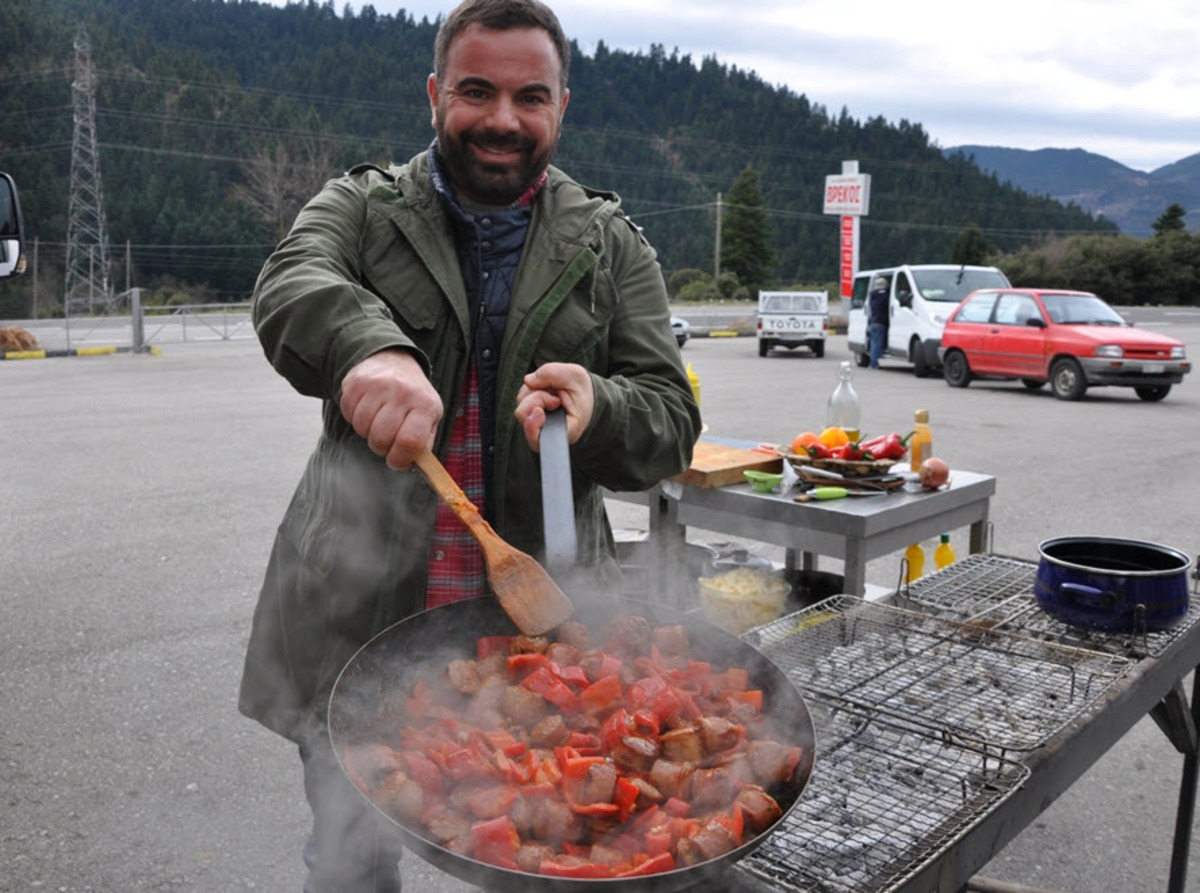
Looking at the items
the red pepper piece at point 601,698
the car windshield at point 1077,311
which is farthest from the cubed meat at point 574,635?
the car windshield at point 1077,311

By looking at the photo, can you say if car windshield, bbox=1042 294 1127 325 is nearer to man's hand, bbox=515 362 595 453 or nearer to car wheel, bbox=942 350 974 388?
car wheel, bbox=942 350 974 388

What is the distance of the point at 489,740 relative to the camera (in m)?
1.53

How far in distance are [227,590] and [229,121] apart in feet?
256

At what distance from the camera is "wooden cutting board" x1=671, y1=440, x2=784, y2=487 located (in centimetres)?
427

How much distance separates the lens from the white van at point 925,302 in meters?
17.8

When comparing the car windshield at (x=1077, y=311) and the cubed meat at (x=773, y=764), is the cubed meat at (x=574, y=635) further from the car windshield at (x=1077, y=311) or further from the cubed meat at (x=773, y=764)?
the car windshield at (x=1077, y=311)

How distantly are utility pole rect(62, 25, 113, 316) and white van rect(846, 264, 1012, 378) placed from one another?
3512cm

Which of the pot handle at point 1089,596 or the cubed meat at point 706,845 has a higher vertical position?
the pot handle at point 1089,596

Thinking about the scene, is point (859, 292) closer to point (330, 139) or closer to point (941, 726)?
point (941, 726)

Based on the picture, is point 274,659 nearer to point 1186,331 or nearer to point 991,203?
point 1186,331

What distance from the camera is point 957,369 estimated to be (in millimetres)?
16547

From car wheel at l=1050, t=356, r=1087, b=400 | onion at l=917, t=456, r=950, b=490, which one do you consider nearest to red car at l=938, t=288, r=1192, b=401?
car wheel at l=1050, t=356, r=1087, b=400

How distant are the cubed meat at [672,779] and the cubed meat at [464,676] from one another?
359 millimetres

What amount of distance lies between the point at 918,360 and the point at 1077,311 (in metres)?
3.24
